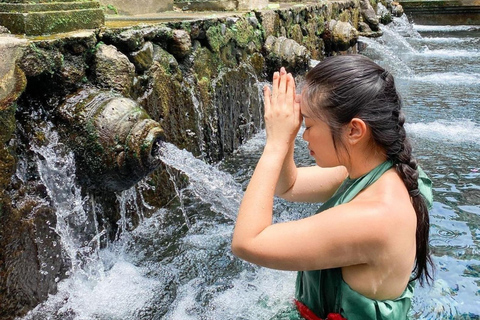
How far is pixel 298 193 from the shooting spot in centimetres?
193

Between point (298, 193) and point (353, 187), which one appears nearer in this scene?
point (353, 187)

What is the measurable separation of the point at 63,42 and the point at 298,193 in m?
1.50

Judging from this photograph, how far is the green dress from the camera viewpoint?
1.52 meters

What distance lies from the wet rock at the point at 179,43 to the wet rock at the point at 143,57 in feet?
1.14

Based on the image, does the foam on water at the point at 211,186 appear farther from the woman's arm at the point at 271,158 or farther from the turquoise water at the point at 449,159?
the woman's arm at the point at 271,158

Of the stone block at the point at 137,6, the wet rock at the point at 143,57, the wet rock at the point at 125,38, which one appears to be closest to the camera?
the wet rock at the point at 125,38

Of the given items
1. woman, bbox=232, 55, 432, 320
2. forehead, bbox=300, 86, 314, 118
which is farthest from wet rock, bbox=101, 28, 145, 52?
forehead, bbox=300, 86, 314, 118

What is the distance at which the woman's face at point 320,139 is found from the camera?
1562 mm

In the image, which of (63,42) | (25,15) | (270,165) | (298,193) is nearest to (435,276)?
(298,193)

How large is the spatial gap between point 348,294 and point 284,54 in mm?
4759

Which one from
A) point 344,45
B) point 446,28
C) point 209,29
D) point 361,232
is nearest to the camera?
point 361,232

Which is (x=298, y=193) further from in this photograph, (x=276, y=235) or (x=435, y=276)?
(x=435, y=276)

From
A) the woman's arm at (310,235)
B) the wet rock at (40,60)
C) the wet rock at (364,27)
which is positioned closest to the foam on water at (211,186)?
the wet rock at (40,60)

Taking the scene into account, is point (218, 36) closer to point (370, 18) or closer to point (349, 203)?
point (349, 203)
